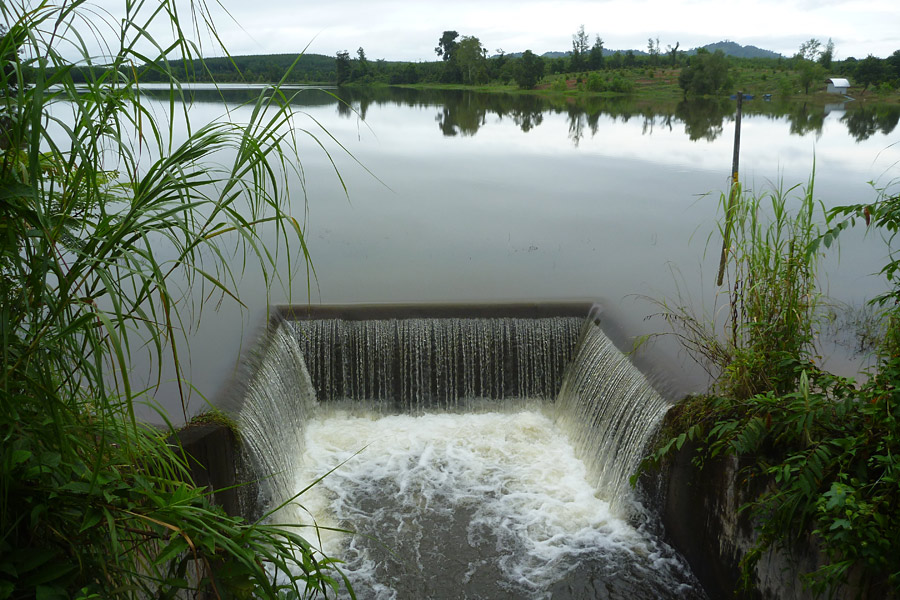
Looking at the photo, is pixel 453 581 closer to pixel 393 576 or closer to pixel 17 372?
pixel 393 576

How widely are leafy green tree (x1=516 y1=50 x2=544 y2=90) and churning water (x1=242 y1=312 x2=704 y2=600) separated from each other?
120 ft

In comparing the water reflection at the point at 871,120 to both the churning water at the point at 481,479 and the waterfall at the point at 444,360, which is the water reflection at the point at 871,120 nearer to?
the waterfall at the point at 444,360

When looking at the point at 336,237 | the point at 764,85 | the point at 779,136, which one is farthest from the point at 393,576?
the point at 764,85

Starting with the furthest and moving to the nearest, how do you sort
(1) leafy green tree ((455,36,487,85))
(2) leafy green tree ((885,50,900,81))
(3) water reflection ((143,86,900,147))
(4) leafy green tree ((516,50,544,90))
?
(1) leafy green tree ((455,36,487,85)) → (4) leafy green tree ((516,50,544,90)) → (2) leafy green tree ((885,50,900,81)) → (3) water reflection ((143,86,900,147))

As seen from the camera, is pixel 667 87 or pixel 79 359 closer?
pixel 79 359

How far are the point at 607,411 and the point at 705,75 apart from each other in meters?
28.2

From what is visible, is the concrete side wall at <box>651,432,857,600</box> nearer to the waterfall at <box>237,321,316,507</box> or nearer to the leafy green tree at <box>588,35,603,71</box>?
the waterfall at <box>237,321,316,507</box>

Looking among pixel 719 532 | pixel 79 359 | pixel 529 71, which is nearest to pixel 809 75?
pixel 529 71

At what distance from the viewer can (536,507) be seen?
15.9ft

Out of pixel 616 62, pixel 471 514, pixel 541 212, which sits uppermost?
pixel 616 62

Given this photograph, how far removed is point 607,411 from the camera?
5148 mm

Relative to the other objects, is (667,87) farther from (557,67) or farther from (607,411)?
(607,411)

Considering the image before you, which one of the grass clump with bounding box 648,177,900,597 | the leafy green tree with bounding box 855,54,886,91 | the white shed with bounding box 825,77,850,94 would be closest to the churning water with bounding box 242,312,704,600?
the grass clump with bounding box 648,177,900,597

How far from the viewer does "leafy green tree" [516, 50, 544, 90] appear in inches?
1571
